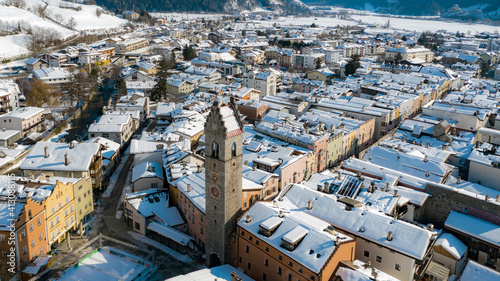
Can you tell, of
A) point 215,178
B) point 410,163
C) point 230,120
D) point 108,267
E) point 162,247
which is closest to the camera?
point 230,120

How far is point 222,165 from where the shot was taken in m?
29.1

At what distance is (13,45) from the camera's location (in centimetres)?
13038

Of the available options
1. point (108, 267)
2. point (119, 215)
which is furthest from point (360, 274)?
point (119, 215)

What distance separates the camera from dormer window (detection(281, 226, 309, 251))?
26109mm

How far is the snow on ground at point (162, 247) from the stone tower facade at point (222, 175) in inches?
123

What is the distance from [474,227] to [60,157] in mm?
37423

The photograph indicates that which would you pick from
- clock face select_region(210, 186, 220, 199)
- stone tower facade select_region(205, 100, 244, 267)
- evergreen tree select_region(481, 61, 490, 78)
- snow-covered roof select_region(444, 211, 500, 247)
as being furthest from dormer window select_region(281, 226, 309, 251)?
evergreen tree select_region(481, 61, 490, 78)

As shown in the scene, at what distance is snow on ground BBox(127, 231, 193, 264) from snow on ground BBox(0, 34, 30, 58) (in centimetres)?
10830

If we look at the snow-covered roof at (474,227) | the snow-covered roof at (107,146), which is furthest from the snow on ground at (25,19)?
the snow-covered roof at (474,227)

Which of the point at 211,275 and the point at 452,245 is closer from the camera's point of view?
the point at 211,275

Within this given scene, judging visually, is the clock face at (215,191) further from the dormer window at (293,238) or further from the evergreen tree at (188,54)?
the evergreen tree at (188,54)

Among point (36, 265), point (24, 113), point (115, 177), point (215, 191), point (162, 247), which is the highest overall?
point (215, 191)

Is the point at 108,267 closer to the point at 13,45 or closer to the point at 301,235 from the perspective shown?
the point at 301,235

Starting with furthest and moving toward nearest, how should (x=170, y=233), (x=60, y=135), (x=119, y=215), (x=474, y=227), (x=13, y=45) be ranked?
(x=13, y=45) < (x=60, y=135) < (x=119, y=215) < (x=170, y=233) < (x=474, y=227)
